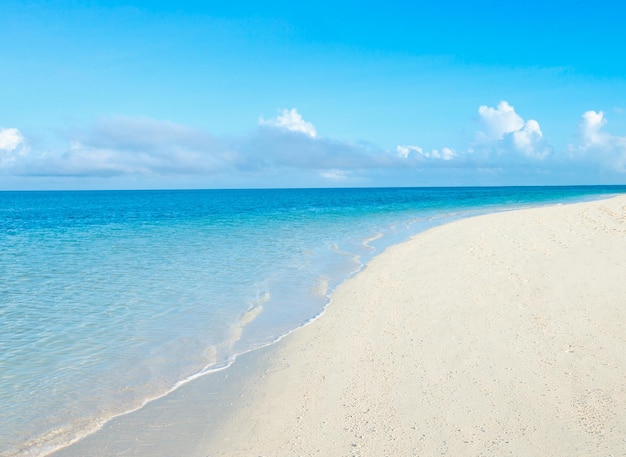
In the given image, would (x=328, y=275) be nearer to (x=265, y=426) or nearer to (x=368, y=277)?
(x=368, y=277)

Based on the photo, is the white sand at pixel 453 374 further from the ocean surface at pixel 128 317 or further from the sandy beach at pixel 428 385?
the ocean surface at pixel 128 317

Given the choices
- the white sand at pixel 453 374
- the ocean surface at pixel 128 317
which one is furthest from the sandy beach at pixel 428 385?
the ocean surface at pixel 128 317

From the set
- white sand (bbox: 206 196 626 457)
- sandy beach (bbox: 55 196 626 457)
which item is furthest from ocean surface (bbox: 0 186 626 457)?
white sand (bbox: 206 196 626 457)

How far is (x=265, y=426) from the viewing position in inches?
252

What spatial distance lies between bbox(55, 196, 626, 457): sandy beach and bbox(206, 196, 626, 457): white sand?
0.02 m

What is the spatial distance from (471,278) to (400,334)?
5738 millimetres

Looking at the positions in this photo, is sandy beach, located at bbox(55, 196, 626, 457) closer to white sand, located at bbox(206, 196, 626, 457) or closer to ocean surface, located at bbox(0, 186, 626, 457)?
white sand, located at bbox(206, 196, 626, 457)

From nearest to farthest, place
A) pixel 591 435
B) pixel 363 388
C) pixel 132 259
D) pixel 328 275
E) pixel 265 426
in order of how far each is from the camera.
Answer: pixel 591 435 → pixel 265 426 → pixel 363 388 → pixel 328 275 → pixel 132 259

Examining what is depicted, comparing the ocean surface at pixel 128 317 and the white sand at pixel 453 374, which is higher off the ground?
the white sand at pixel 453 374

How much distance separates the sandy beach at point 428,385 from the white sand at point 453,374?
24mm

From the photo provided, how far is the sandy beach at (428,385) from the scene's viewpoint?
5.81 m

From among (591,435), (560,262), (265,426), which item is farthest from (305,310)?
(560,262)

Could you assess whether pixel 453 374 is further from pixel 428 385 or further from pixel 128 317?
pixel 128 317

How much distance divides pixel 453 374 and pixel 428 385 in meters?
0.61
